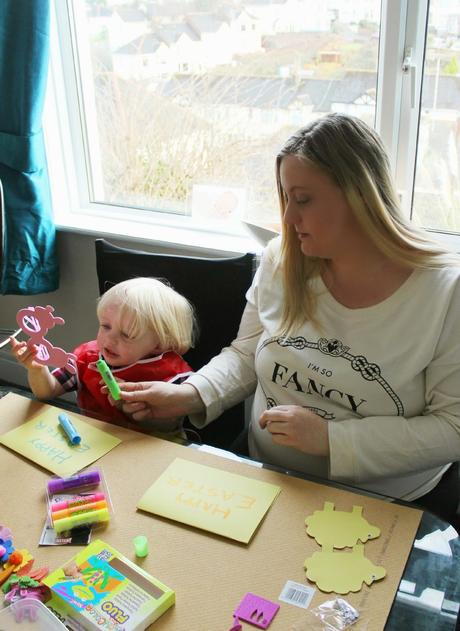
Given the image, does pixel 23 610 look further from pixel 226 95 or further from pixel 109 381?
pixel 226 95

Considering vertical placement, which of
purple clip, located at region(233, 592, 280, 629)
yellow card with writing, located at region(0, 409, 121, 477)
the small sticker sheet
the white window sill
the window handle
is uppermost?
the window handle

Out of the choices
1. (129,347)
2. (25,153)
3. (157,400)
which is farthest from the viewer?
(25,153)

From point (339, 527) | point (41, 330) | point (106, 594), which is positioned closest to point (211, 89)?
point (41, 330)

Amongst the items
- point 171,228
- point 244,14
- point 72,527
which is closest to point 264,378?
point 72,527

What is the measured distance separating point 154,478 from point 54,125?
1.75 meters

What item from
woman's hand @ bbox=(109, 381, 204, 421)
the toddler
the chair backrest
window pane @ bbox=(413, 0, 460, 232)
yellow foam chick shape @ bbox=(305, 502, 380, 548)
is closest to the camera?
yellow foam chick shape @ bbox=(305, 502, 380, 548)

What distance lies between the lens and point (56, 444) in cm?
121

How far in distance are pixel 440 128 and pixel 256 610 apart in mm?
1528

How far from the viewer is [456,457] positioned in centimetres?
121

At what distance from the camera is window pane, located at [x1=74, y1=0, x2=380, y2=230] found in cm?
195

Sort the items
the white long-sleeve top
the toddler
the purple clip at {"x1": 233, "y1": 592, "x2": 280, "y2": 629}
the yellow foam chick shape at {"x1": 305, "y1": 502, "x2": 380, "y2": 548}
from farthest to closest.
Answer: the toddler, the white long-sleeve top, the yellow foam chick shape at {"x1": 305, "y1": 502, "x2": 380, "y2": 548}, the purple clip at {"x1": 233, "y1": 592, "x2": 280, "y2": 629}

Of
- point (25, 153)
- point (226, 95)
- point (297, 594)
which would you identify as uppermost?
point (226, 95)

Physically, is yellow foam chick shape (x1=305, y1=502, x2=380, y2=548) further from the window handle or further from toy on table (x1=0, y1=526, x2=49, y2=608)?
the window handle

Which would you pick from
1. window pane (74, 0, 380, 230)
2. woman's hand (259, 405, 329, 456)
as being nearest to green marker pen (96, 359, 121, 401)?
woman's hand (259, 405, 329, 456)
